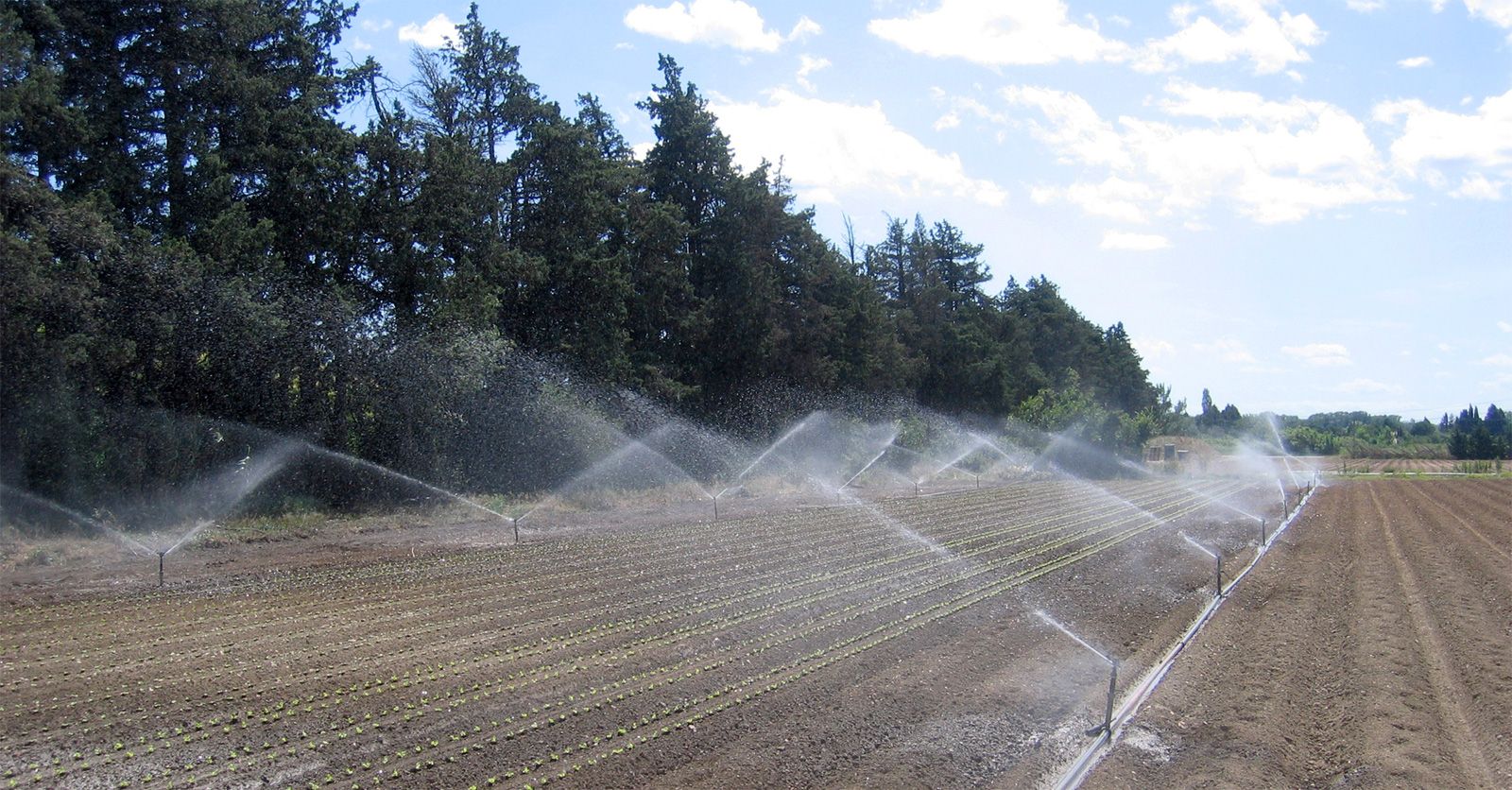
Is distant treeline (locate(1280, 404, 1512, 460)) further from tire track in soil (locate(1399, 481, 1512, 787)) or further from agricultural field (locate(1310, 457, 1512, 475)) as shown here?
tire track in soil (locate(1399, 481, 1512, 787))

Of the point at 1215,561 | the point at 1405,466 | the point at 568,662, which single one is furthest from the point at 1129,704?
the point at 1405,466

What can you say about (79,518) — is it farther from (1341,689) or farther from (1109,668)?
(1341,689)

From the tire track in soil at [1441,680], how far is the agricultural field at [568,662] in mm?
2723

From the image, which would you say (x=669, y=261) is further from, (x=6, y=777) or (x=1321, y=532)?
(x=6, y=777)

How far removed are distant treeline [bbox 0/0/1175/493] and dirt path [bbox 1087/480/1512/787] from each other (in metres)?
19.5

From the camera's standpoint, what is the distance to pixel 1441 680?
1077 centimetres

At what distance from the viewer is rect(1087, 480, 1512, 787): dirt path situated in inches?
322

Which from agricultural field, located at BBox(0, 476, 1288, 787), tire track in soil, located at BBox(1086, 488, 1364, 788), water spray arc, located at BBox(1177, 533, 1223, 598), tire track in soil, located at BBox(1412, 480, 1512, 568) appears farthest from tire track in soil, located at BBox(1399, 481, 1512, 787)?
agricultural field, located at BBox(0, 476, 1288, 787)

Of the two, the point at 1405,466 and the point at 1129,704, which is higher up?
the point at 1129,704

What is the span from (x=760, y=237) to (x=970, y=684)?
118ft

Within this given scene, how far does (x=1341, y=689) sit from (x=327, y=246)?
24.7m

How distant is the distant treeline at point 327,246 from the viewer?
63.6ft

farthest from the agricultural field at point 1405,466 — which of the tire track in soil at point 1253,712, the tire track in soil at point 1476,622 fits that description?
the tire track in soil at point 1253,712

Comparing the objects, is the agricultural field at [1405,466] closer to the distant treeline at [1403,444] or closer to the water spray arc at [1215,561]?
the distant treeline at [1403,444]
